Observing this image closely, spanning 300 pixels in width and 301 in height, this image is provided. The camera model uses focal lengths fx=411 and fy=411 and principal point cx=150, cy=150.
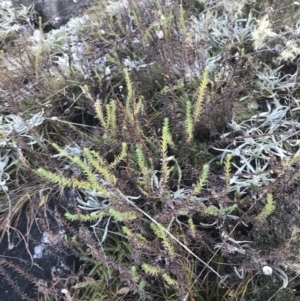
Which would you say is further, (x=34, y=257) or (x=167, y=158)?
(x=34, y=257)

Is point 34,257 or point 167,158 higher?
point 167,158

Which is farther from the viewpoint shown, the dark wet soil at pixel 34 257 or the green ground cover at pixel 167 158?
the dark wet soil at pixel 34 257

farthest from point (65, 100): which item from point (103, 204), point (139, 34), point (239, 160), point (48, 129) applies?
point (239, 160)

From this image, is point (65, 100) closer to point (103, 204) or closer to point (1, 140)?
point (1, 140)

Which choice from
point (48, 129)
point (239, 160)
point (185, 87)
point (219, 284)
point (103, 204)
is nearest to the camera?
point (219, 284)

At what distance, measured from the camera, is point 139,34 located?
276cm

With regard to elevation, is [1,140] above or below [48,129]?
above

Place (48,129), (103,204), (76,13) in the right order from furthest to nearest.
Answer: (76,13), (48,129), (103,204)

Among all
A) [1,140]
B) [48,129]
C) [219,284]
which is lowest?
[219,284]

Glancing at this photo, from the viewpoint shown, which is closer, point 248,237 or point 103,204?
point 248,237

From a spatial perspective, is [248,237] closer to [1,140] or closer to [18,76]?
[1,140]

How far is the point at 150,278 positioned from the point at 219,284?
32 centimetres

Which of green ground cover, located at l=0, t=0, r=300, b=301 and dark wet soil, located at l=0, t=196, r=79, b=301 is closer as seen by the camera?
green ground cover, located at l=0, t=0, r=300, b=301

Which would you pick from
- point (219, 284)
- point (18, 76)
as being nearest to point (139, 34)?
point (18, 76)
